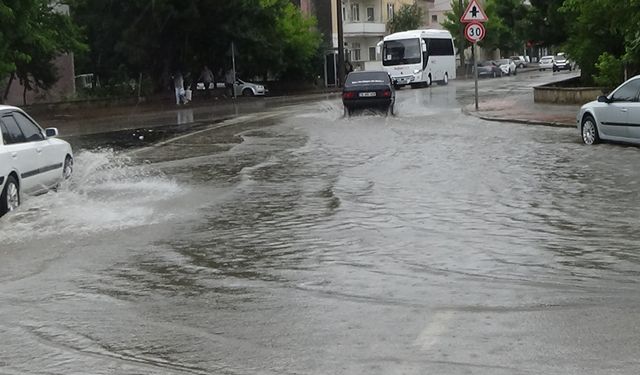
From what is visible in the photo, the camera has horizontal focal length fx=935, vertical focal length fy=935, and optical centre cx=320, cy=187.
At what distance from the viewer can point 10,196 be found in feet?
37.9

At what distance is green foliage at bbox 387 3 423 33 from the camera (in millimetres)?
83250

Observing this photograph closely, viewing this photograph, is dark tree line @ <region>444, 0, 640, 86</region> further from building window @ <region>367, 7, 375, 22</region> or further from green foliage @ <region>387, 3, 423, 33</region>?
building window @ <region>367, 7, 375, 22</region>

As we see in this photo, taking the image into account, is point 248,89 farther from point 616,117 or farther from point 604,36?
point 616,117

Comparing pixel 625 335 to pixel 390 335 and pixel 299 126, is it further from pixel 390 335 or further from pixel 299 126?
pixel 299 126

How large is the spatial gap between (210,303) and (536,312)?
244 cm

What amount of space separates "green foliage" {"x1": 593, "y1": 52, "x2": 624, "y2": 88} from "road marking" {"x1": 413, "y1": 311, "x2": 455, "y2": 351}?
2206cm

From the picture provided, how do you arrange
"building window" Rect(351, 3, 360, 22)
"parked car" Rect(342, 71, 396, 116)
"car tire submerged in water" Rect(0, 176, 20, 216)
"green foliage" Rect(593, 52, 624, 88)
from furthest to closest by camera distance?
"building window" Rect(351, 3, 360, 22) < "parked car" Rect(342, 71, 396, 116) < "green foliage" Rect(593, 52, 624, 88) < "car tire submerged in water" Rect(0, 176, 20, 216)

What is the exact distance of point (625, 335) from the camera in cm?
603

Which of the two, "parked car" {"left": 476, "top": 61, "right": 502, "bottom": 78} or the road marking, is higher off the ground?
"parked car" {"left": 476, "top": 61, "right": 502, "bottom": 78}

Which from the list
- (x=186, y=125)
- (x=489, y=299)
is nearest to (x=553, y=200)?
(x=489, y=299)

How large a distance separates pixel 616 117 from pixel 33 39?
63.7 feet

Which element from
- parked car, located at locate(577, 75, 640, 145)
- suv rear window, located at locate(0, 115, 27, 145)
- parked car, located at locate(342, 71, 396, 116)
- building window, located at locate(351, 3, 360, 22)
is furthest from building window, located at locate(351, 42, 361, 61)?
suv rear window, located at locate(0, 115, 27, 145)

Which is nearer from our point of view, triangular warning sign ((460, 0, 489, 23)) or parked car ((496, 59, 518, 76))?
triangular warning sign ((460, 0, 489, 23))

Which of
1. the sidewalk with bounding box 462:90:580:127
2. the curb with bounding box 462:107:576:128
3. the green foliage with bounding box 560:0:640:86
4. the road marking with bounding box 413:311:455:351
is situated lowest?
the road marking with bounding box 413:311:455:351
